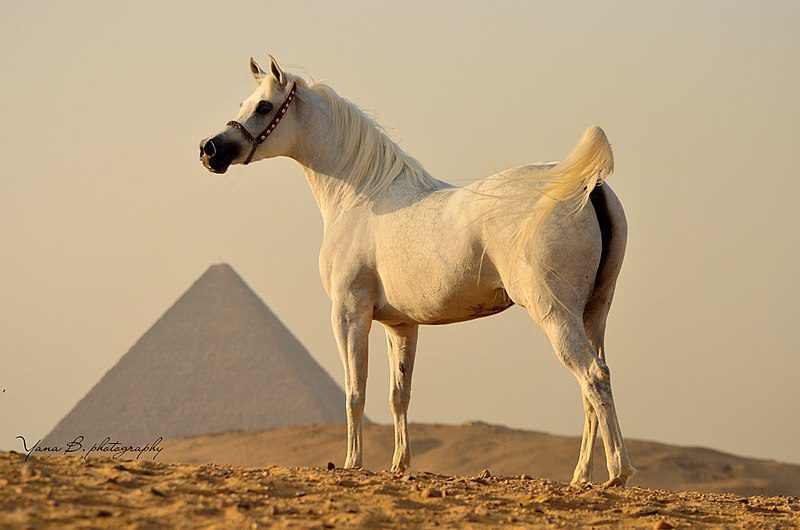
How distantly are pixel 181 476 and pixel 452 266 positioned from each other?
9.48 ft

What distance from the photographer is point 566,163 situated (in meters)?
10.1

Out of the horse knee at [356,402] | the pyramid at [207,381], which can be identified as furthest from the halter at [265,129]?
the pyramid at [207,381]

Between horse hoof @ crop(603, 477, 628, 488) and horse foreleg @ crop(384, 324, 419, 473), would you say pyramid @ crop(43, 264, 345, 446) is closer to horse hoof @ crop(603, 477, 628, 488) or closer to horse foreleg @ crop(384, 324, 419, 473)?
horse foreleg @ crop(384, 324, 419, 473)

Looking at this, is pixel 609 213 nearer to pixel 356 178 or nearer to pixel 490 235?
pixel 490 235

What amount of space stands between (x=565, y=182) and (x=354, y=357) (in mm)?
2437

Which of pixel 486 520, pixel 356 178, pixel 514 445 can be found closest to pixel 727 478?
pixel 514 445

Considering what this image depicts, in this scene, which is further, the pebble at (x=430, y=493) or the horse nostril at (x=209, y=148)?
the horse nostril at (x=209, y=148)

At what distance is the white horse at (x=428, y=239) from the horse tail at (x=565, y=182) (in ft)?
0.03

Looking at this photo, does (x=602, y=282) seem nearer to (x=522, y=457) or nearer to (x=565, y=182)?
(x=565, y=182)

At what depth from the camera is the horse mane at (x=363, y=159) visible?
457 inches

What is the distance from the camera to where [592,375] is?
967 cm

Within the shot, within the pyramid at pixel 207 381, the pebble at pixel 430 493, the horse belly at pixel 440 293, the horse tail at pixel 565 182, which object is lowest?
the pebble at pixel 430 493

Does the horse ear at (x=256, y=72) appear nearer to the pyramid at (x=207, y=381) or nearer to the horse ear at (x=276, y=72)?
the horse ear at (x=276, y=72)

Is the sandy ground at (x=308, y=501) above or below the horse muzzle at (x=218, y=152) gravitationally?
below
